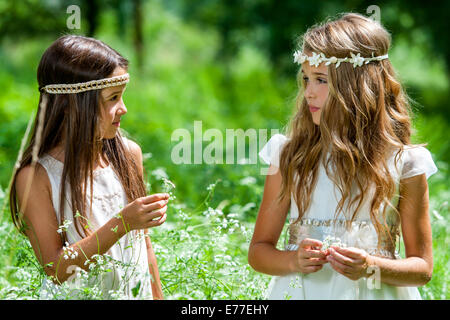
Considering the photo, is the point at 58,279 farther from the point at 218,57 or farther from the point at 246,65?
the point at 246,65

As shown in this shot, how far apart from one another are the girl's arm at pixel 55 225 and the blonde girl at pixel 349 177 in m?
0.53

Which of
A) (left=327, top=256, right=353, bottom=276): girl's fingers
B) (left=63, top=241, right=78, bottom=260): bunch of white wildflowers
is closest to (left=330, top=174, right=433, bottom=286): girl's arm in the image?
(left=327, top=256, right=353, bottom=276): girl's fingers

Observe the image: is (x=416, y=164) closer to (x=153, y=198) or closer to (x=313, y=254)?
(x=313, y=254)

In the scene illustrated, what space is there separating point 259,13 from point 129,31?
169 inches

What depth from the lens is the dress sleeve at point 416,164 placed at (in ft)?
7.48

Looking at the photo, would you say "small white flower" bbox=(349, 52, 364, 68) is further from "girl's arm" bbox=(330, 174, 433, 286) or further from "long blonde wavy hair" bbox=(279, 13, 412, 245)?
"girl's arm" bbox=(330, 174, 433, 286)

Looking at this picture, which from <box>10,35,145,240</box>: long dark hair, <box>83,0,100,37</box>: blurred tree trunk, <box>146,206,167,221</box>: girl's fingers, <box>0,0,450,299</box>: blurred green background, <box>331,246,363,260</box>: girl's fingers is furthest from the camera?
<box>83,0,100,37</box>: blurred tree trunk

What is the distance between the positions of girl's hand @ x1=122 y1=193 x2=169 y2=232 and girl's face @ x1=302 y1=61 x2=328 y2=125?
687mm

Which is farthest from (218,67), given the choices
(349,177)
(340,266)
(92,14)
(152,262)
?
(340,266)

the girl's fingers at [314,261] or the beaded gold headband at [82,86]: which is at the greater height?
the beaded gold headband at [82,86]

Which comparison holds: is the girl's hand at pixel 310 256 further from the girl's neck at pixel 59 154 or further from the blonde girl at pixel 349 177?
the girl's neck at pixel 59 154

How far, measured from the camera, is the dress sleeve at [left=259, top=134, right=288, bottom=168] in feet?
8.14

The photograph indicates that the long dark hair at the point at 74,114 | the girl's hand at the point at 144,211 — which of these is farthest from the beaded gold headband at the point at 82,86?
the girl's hand at the point at 144,211
